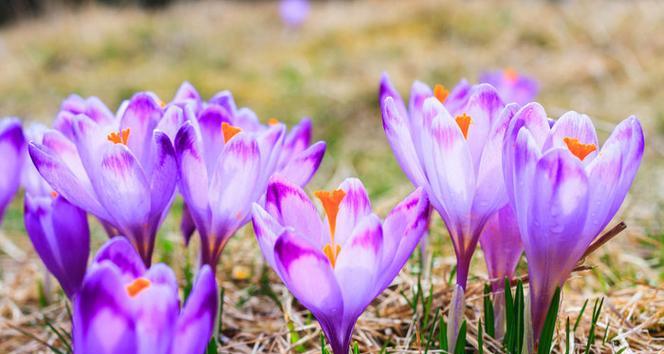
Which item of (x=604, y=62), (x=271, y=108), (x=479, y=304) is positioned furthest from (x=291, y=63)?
(x=479, y=304)

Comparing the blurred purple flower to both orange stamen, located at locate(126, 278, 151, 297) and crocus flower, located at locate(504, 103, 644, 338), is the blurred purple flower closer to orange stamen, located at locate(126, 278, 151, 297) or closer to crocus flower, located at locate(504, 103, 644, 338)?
crocus flower, located at locate(504, 103, 644, 338)

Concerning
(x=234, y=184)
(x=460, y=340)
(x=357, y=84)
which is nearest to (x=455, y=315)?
(x=460, y=340)

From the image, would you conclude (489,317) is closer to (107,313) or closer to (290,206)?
(290,206)

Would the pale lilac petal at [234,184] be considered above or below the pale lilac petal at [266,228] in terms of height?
above

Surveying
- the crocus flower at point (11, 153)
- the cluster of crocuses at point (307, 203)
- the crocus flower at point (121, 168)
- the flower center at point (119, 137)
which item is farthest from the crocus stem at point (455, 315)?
the crocus flower at point (11, 153)

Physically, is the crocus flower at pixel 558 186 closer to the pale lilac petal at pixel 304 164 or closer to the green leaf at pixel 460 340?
the green leaf at pixel 460 340

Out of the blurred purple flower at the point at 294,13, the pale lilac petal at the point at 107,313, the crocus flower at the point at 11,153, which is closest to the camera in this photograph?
the pale lilac petal at the point at 107,313

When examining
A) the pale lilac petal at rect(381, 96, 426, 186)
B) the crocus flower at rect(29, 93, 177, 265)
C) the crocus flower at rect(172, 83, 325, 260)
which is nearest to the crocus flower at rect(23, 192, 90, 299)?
the crocus flower at rect(29, 93, 177, 265)
